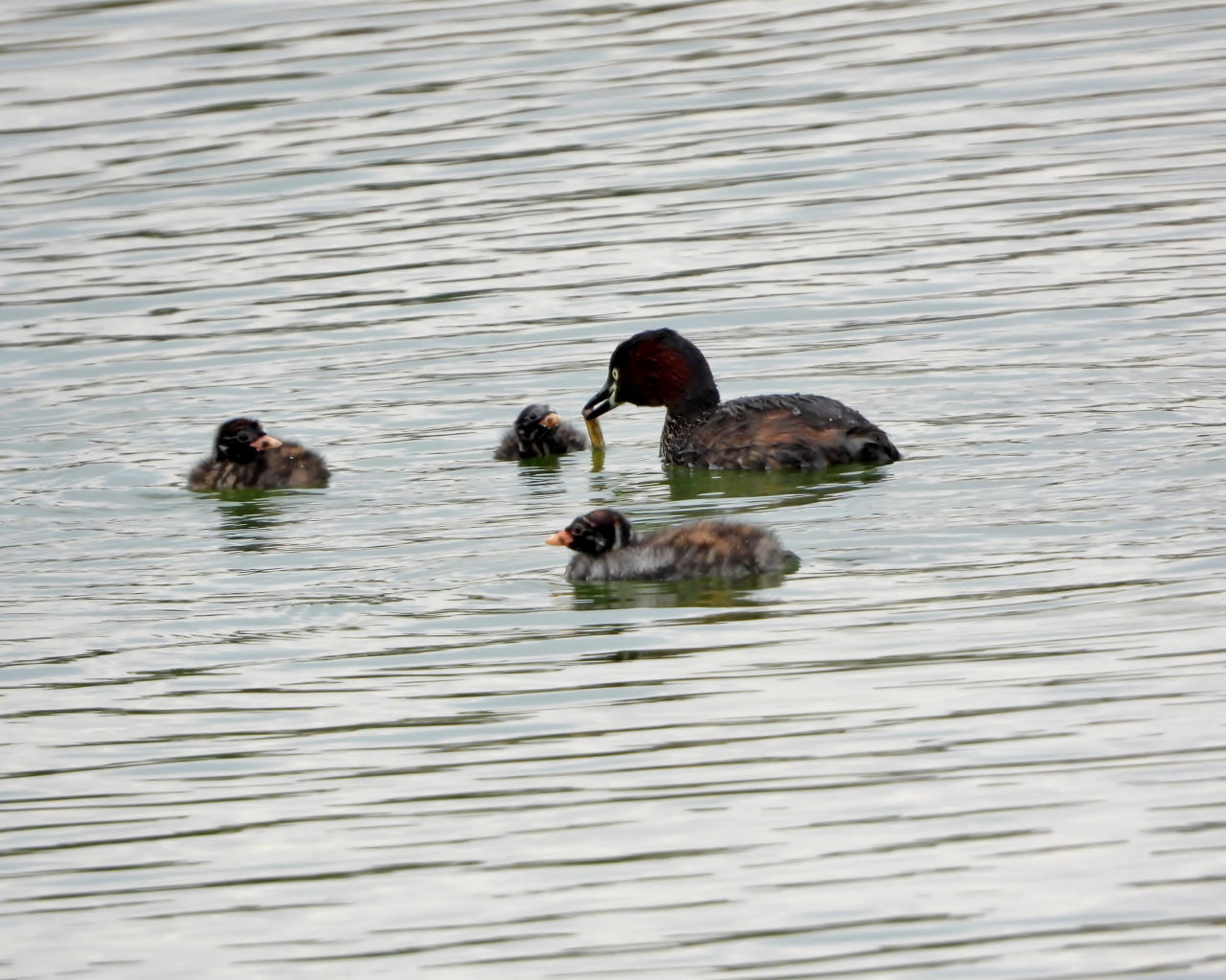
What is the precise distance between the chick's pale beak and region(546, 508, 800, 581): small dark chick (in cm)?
343

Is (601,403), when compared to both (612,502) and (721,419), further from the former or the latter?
(612,502)

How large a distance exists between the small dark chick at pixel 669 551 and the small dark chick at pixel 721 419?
81.7 inches

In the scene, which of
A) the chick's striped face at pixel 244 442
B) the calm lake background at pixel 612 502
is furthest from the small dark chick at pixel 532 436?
the chick's striped face at pixel 244 442

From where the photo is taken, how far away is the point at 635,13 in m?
25.6

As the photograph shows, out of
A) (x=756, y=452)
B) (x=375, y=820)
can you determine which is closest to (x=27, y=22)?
(x=756, y=452)

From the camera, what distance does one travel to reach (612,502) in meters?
12.7

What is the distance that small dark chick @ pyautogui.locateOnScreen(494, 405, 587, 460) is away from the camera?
13.5m

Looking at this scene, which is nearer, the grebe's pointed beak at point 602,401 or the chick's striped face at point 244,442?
the chick's striped face at point 244,442

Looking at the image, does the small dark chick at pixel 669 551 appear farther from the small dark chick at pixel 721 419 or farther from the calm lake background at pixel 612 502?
the small dark chick at pixel 721 419

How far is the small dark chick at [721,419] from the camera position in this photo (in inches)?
497

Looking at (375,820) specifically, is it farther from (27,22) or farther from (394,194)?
(27,22)

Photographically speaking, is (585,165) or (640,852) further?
(585,165)

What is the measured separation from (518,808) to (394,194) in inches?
520

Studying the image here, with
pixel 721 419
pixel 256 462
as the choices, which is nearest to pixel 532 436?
pixel 721 419
